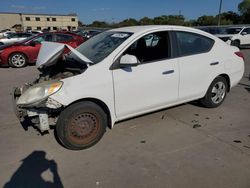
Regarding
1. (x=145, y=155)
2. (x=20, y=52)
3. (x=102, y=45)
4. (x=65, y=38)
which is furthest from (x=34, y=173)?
(x=65, y=38)

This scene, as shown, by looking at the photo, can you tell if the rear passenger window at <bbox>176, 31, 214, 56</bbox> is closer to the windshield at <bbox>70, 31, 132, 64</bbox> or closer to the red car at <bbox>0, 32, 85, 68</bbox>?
the windshield at <bbox>70, 31, 132, 64</bbox>

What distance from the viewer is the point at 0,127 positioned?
4.37 m

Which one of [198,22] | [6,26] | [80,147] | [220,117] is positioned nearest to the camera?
[80,147]

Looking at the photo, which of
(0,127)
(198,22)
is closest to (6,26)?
(198,22)

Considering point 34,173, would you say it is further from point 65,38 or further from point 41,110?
point 65,38

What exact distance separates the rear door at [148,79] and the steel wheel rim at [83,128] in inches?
15.4

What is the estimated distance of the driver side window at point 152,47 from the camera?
13.3 ft

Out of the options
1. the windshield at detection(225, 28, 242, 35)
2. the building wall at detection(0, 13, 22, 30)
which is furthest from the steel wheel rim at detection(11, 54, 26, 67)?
the building wall at detection(0, 13, 22, 30)

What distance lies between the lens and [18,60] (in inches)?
425

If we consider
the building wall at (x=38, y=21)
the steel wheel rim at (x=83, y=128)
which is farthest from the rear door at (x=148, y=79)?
the building wall at (x=38, y=21)

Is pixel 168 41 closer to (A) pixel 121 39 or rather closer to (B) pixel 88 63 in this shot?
(A) pixel 121 39

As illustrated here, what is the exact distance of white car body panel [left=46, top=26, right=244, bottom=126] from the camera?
10.9ft

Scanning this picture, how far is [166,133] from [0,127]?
9.57 feet

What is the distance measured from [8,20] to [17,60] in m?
75.6
